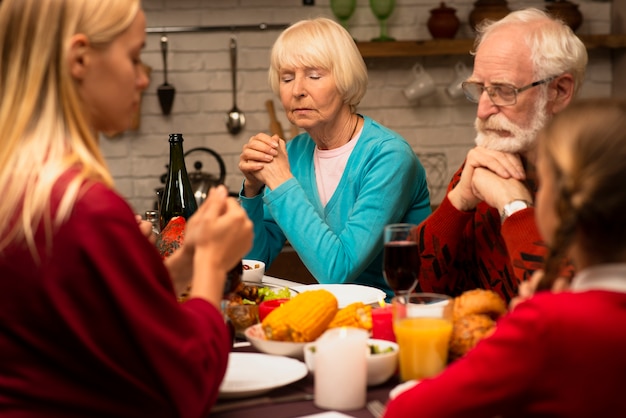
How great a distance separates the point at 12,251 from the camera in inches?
42.1

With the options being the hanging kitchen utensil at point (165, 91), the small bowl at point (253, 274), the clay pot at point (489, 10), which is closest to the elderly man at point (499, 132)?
the small bowl at point (253, 274)

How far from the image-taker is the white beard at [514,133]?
206 cm

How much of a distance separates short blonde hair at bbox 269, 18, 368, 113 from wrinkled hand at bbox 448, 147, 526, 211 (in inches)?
25.9

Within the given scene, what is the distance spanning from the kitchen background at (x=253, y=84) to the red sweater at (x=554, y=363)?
10.8 ft

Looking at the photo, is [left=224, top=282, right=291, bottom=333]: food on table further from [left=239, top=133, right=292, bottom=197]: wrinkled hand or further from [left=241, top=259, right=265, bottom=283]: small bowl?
[left=239, top=133, right=292, bottom=197]: wrinkled hand

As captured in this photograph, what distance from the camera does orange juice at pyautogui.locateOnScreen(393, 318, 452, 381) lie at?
1.36 meters

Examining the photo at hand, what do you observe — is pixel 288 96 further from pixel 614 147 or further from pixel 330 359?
pixel 614 147

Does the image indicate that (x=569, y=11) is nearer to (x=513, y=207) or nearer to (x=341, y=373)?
(x=513, y=207)

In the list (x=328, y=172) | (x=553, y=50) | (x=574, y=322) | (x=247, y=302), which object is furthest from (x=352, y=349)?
(x=328, y=172)

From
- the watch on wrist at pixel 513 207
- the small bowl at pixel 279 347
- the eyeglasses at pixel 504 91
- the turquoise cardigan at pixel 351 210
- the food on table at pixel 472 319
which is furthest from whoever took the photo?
the turquoise cardigan at pixel 351 210

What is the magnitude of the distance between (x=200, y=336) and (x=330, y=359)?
22cm

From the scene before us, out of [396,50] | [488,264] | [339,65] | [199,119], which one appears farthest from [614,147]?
[199,119]

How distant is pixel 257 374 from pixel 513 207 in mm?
727

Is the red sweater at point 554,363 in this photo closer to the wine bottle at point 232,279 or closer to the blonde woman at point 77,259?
the blonde woman at point 77,259
